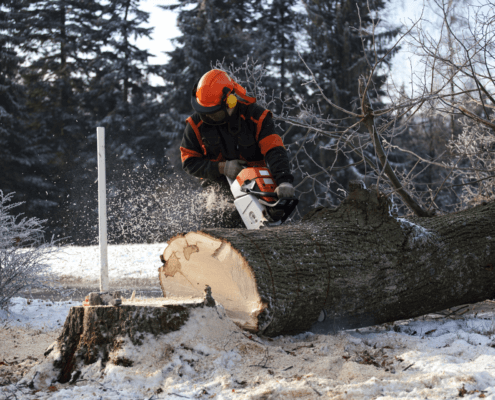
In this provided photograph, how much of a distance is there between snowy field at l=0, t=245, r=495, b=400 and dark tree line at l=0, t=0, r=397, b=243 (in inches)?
608

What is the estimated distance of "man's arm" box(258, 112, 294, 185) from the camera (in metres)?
3.55

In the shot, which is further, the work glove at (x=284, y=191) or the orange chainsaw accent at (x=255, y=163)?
the orange chainsaw accent at (x=255, y=163)

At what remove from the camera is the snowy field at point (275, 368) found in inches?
77.3

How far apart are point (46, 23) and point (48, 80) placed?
9.45 feet

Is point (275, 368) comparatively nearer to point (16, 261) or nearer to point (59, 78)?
point (16, 261)

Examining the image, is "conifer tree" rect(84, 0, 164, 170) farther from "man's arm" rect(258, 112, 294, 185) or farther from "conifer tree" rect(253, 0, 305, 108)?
"man's arm" rect(258, 112, 294, 185)

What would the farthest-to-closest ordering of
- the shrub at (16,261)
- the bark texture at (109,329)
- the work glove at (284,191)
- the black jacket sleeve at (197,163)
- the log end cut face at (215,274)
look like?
1. the shrub at (16,261)
2. the black jacket sleeve at (197,163)
3. the work glove at (284,191)
4. the log end cut face at (215,274)
5. the bark texture at (109,329)

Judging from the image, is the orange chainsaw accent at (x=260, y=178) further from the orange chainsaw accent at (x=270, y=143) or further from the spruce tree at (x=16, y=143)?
the spruce tree at (x=16, y=143)

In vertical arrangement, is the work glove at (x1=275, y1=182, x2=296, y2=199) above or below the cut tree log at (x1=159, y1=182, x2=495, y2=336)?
above

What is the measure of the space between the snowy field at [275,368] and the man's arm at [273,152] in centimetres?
128

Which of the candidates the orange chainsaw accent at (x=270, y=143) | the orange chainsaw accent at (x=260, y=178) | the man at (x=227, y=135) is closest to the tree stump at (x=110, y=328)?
the orange chainsaw accent at (x=260, y=178)

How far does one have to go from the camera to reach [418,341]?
268 cm

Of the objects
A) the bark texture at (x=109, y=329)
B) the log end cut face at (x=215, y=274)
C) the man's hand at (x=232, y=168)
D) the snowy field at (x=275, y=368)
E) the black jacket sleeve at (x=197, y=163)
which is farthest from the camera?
the black jacket sleeve at (x=197, y=163)

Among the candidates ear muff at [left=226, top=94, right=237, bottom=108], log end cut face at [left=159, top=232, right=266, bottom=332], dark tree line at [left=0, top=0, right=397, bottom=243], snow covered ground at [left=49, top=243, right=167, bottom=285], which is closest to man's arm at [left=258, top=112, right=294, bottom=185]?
ear muff at [left=226, top=94, right=237, bottom=108]
